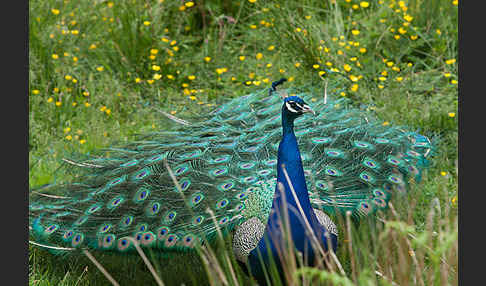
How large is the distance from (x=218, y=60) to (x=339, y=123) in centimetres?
281

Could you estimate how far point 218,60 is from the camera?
6547 mm

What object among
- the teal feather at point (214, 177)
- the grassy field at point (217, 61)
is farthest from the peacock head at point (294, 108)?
the grassy field at point (217, 61)

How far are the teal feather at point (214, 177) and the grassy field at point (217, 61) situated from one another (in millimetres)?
823

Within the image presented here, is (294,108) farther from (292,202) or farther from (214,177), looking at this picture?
(214,177)

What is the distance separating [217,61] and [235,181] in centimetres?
322

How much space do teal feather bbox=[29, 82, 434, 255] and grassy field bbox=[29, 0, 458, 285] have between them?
0.82 m

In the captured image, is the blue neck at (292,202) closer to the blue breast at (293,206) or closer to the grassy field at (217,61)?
the blue breast at (293,206)

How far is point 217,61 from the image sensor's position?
6543 millimetres

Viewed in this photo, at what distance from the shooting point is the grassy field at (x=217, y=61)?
213 inches

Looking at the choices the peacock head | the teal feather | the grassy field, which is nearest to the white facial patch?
the peacock head

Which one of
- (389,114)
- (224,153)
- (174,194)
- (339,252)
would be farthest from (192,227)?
(389,114)

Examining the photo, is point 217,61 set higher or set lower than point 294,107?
lower

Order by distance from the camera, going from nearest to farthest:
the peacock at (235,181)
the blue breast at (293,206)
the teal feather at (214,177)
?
1. the blue breast at (293,206)
2. the peacock at (235,181)
3. the teal feather at (214,177)

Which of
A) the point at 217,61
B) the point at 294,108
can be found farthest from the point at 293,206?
the point at 217,61
